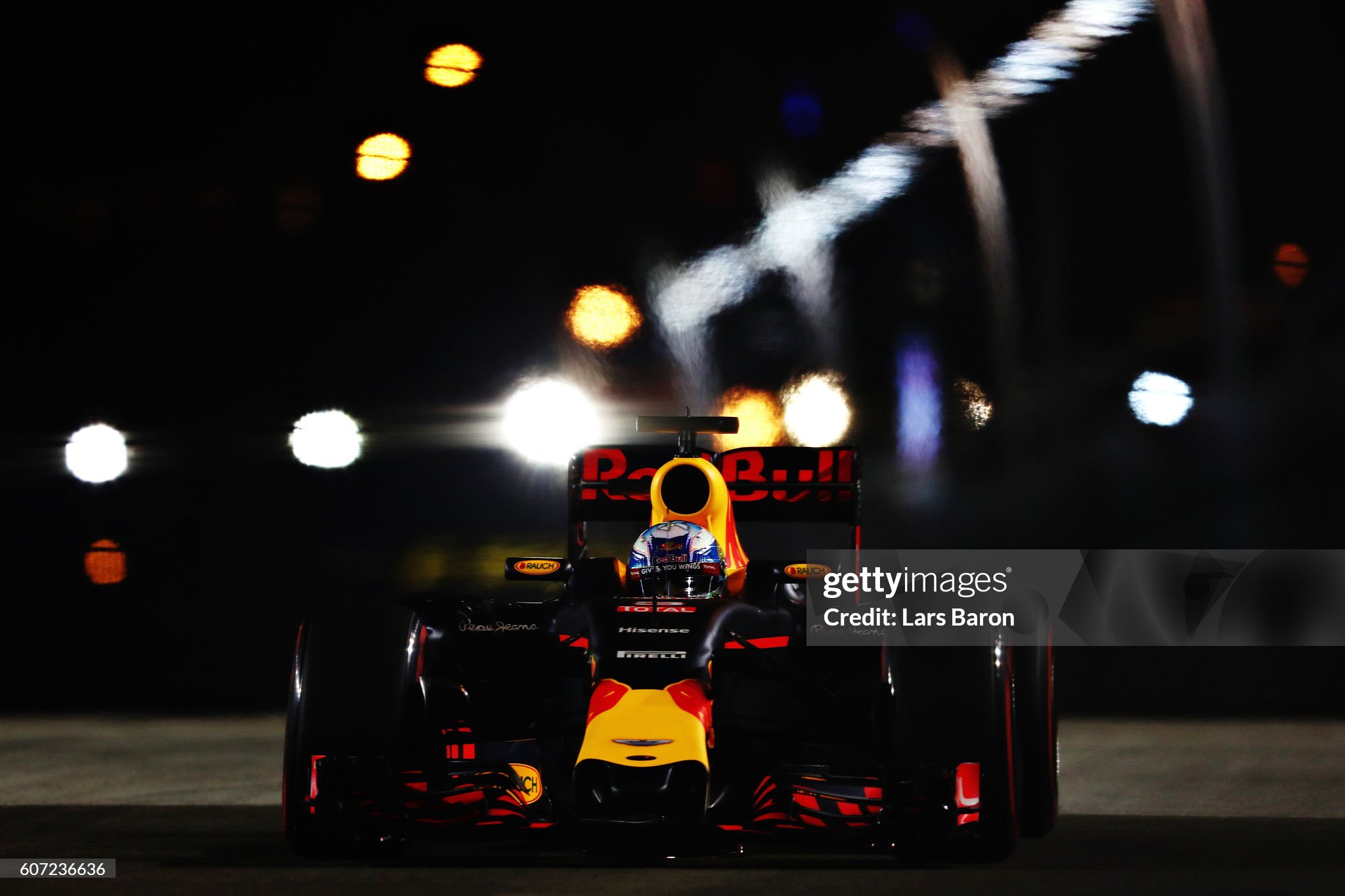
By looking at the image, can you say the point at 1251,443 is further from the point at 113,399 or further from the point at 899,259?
the point at 113,399

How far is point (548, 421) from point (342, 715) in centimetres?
1709

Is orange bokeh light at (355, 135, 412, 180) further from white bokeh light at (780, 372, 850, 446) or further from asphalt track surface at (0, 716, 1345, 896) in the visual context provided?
asphalt track surface at (0, 716, 1345, 896)

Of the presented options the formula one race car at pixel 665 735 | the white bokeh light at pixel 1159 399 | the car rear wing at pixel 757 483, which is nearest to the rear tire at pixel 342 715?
the formula one race car at pixel 665 735

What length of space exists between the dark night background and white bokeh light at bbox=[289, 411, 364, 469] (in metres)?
0.19

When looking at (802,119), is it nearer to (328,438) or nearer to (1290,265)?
(1290,265)

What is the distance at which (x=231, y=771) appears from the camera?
436 inches

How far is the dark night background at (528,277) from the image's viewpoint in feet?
78.6

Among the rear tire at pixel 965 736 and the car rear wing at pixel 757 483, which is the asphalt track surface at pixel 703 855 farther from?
the car rear wing at pixel 757 483

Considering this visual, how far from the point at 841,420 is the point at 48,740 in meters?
13.5

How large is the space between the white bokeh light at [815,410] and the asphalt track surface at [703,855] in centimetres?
1097

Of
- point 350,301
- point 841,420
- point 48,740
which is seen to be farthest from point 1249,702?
point 350,301

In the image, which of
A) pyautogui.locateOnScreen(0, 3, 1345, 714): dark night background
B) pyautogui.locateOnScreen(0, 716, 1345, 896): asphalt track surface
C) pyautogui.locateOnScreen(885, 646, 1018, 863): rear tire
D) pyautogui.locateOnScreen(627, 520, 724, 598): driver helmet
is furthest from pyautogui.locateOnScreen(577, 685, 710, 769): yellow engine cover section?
pyautogui.locateOnScreen(0, 3, 1345, 714): dark night background

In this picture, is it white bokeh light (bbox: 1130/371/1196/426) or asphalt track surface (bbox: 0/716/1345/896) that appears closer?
asphalt track surface (bbox: 0/716/1345/896)

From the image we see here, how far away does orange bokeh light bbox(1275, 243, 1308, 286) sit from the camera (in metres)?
25.5
